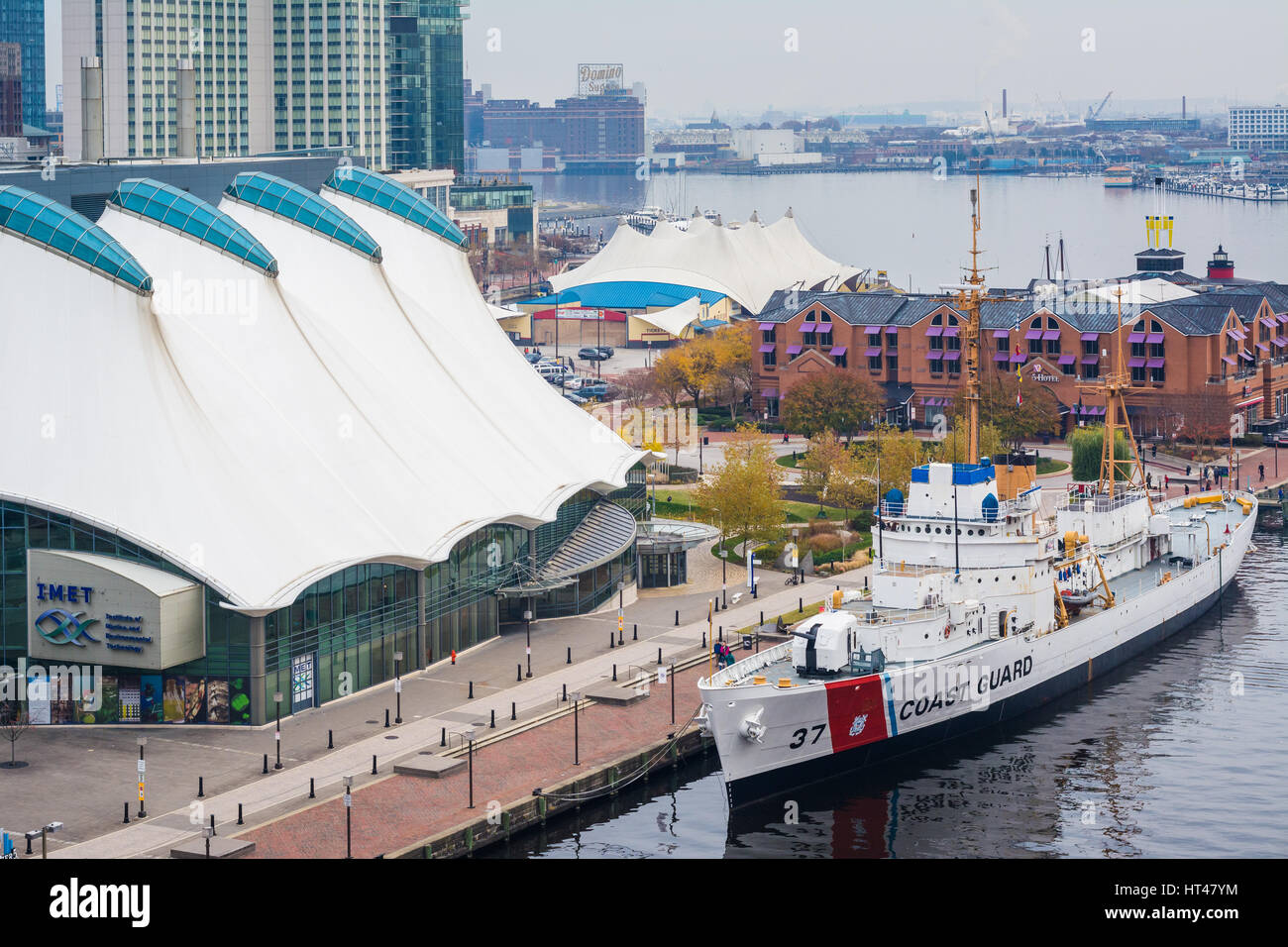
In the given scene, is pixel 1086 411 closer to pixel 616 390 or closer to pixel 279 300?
pixel 616 390

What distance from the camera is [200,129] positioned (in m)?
188

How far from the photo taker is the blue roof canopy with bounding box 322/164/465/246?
258ft

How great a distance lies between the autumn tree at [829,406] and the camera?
358 ft

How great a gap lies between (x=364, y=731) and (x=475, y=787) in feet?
20.6

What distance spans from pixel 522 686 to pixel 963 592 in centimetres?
1417

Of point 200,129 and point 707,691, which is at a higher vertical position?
point 200,129

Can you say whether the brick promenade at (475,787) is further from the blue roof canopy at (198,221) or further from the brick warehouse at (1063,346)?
the brick warehouse at (1063,346)

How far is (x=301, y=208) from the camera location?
236 ft

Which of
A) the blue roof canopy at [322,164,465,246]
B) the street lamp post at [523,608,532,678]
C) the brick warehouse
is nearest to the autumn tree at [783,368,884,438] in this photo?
the brick warehouse

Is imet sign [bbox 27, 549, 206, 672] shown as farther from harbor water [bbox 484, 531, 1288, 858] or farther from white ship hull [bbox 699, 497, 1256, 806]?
white ship hull [bbox 699, 497, 1256, 806]

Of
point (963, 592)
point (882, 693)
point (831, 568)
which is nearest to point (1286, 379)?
point (831, 568)

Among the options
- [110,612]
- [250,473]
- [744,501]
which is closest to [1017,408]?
[744,501]

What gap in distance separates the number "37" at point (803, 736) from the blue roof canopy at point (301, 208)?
94.7 ft

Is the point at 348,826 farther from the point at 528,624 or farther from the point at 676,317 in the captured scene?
the point at 676,317
